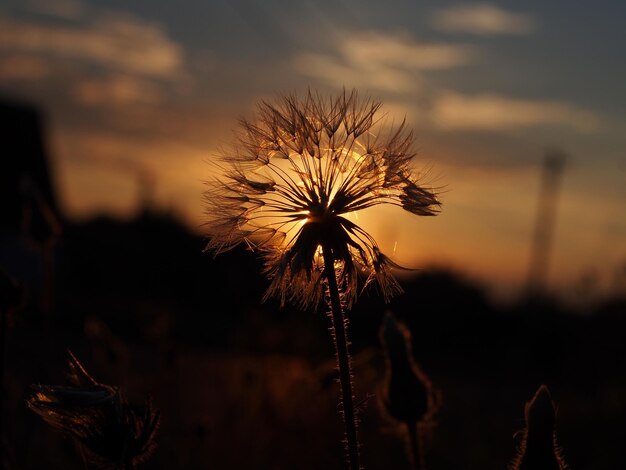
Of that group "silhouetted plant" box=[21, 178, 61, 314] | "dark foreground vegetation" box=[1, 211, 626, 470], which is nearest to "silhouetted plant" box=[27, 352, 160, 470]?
"dark foreground vegetation" box=[1, 211, 626, 470]

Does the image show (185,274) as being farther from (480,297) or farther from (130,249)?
(480,297)

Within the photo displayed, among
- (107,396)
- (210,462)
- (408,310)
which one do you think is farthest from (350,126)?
(408,310)

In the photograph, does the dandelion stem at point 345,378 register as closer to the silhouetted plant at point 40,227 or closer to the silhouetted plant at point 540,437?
the silhouetted plant at point 540,437

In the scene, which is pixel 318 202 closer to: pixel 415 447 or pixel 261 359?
pixel 415 447

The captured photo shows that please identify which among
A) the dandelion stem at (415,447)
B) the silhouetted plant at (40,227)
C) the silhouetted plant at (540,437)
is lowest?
the dandelion stem at (415,447)

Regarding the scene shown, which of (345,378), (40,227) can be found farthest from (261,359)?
(345,378)

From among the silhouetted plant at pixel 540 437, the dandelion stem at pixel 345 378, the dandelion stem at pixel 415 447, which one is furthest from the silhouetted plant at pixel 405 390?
the dandelion stem at pixel 345 378
